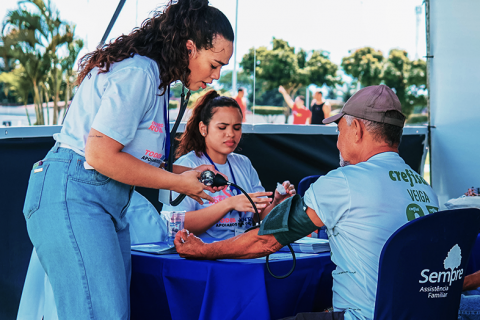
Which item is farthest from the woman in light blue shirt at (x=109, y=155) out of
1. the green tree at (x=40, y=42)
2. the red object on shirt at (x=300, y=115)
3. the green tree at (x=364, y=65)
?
the green tree at (x=364, y=65)

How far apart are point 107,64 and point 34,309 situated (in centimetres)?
94

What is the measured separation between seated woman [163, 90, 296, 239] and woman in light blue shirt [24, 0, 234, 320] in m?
0.82

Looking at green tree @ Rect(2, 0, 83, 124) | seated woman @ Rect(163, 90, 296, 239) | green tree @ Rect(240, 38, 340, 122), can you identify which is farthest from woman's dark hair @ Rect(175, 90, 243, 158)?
green tree @ Rect(240, 38, 340, 122)

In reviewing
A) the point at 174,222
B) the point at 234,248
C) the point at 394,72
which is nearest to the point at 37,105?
the point at 174,222

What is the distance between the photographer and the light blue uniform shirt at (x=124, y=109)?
49.3 inches

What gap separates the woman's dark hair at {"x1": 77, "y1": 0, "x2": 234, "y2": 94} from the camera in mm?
1382

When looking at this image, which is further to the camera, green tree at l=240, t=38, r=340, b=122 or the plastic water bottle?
green tree at l=240, t=38, r=340, b=122

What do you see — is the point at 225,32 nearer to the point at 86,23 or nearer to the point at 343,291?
the point at 343,291

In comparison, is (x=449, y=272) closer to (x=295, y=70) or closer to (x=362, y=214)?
(x=362, y=214)

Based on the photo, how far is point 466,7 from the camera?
4.24 metres

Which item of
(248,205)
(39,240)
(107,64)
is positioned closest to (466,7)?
(248,205)

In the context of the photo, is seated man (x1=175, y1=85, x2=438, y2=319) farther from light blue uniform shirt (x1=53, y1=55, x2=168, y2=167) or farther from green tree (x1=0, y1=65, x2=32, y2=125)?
green tree (x1=0, y1=65, x2=32, y2=125)

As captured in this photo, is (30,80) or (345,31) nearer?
(30,80)

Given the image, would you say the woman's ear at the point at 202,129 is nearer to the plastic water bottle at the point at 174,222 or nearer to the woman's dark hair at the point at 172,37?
the plastic water bottle at the point at 174,222
